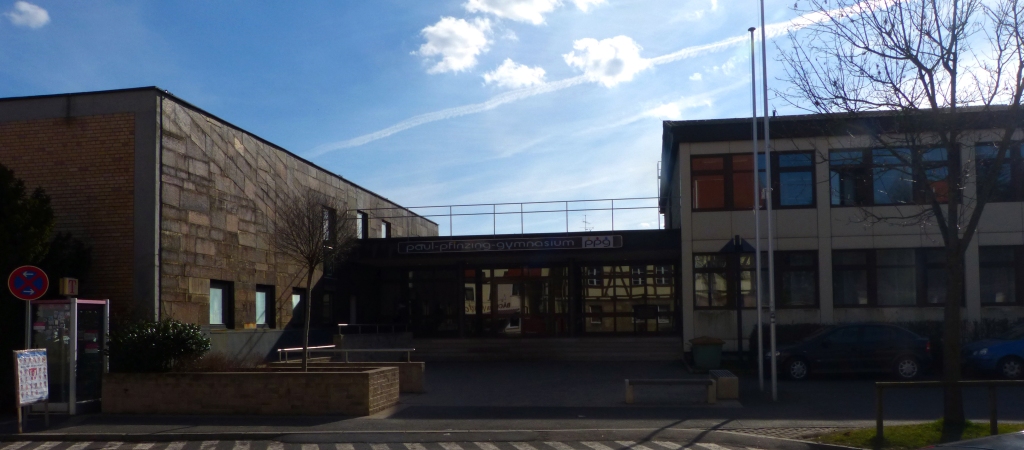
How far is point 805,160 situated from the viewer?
25.2 m

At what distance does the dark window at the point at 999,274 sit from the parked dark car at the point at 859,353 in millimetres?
6306

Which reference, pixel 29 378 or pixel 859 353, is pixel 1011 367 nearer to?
pixel 859 353

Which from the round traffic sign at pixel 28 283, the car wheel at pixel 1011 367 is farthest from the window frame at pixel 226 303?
the car wheel at pixel 1011 367

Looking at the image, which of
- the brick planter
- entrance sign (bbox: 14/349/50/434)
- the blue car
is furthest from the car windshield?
entrance sign (bbox: 14/349/50/434)

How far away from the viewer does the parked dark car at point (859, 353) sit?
A: 64.3 ft

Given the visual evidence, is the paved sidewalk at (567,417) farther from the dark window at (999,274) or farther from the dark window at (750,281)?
the dark window at (999,274)

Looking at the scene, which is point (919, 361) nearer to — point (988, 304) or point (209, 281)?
point (988, 304)

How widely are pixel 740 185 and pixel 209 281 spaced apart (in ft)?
48.9

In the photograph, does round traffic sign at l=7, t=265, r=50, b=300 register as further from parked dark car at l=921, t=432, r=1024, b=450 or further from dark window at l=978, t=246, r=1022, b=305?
dark window at l=978, t=246, r=1022, b=305

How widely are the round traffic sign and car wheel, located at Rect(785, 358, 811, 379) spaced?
15177 mm

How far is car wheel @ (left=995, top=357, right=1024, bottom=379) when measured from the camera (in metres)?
19.1

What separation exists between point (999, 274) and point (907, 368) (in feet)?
23.6

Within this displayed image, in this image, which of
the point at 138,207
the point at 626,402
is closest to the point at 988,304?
the point at 626,402

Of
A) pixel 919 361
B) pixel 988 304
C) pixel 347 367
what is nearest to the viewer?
pixel 347 367
